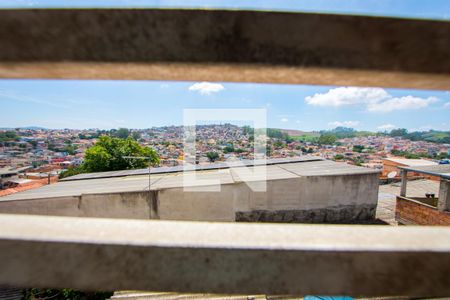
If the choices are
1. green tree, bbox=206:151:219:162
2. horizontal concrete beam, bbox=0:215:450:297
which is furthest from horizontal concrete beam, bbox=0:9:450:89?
green tree, bbox=206:151:219:162

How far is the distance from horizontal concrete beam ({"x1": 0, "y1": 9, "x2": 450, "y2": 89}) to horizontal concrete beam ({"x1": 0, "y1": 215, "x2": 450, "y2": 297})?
64 centimetres

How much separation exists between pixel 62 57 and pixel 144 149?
24403 mm

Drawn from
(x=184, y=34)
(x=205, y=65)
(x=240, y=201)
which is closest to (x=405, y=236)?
(x=205, y=65)

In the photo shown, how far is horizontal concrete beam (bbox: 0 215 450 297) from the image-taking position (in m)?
0.79

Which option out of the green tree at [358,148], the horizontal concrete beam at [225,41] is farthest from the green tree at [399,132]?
the horizontal concrete beam at [225,41]

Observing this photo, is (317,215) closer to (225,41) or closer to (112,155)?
(225,41)

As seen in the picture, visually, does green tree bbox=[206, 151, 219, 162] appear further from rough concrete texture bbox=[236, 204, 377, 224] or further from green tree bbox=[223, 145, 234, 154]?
rough concrete texture bbox=[236, 204, 377, 224]

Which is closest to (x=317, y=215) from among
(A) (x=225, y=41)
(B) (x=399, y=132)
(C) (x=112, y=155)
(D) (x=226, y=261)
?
(D) (x=226, y=261)

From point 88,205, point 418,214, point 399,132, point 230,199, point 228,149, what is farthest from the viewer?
point 399,132

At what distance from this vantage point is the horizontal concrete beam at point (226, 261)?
79 cm

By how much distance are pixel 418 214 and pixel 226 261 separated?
1026cm

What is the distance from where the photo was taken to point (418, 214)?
7949 millimetres

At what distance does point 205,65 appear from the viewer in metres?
0.81

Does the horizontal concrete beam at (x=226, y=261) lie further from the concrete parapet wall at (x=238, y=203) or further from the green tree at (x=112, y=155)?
the green tree at (x=112, y=155)
